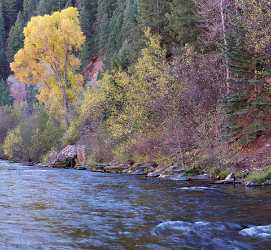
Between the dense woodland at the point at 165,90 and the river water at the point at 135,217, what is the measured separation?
22.1ft

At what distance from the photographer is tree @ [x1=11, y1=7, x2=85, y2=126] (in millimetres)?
47219

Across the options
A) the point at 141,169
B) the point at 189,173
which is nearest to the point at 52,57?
the point at 141,169

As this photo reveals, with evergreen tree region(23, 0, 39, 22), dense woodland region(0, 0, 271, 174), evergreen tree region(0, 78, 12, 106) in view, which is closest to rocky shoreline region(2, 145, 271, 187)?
dense woodland region(0, 0, 271, 174)

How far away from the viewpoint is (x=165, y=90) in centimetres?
3173

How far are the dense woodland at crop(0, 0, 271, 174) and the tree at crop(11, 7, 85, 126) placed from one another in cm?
10

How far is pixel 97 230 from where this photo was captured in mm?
12477

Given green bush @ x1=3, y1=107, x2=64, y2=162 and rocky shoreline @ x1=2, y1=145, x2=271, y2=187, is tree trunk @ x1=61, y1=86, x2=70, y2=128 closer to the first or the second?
green bush @ x1=3, y1=107, x2=64, y2=162

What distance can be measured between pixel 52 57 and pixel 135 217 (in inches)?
1397

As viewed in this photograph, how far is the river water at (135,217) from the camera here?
36.7 feet

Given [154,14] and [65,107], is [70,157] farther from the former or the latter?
[154,14]

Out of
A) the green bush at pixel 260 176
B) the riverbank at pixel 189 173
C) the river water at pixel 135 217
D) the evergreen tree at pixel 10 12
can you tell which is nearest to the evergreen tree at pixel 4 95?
the evergreen tree at pixel 10 12

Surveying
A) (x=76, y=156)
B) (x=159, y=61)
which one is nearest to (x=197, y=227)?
(x=159, y=61)

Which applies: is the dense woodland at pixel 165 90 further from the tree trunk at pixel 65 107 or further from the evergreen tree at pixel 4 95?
the evergreen tree at pixel 4 95

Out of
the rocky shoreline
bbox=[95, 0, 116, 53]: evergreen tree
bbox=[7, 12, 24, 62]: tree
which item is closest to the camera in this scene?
the rocky shoreline
